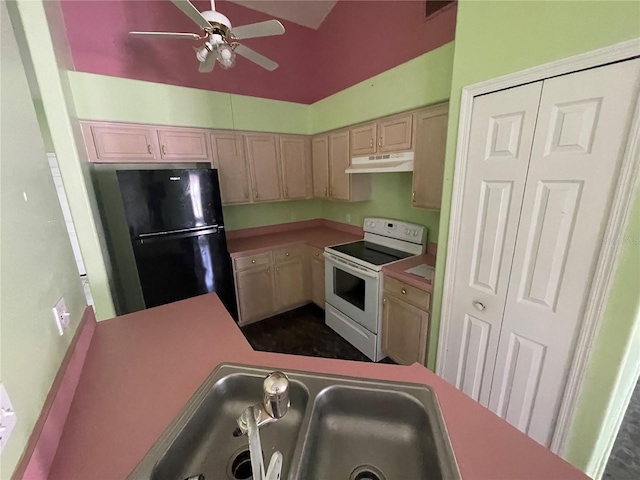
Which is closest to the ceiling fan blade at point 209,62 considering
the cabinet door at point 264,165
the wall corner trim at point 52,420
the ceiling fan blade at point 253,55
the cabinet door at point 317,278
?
the ceiling fan blade at point 253,55

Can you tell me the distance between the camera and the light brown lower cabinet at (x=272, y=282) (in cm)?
278

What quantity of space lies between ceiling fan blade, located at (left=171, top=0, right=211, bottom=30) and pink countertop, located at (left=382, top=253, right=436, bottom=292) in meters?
1.94

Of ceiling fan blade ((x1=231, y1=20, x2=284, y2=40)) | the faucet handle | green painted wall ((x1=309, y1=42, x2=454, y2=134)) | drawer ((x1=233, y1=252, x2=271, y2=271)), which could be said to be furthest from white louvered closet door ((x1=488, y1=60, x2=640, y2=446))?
drawer ((x1=233, y1=252, x2=271, y2=271))

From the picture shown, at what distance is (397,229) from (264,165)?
1.64m

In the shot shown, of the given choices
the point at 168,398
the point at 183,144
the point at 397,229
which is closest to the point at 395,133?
the point at 397,229

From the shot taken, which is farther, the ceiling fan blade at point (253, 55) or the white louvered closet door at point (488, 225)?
the ceiling fan blade at point (253, 55)

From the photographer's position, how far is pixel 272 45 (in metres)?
3.00

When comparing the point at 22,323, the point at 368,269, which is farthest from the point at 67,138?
the point at 368,269

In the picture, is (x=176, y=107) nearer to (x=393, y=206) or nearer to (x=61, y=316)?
(x=61, y=316)

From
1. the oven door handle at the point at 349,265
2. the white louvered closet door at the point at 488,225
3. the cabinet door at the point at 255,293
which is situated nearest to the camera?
the white louvered closet door at the point at 488,225

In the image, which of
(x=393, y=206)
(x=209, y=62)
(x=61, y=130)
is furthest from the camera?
(x=393, y=206)

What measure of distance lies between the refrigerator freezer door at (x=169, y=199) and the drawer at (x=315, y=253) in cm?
110

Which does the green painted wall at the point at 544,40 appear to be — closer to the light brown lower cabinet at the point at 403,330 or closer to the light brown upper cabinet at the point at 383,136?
the light brown upper cabinet at the point at 383,136

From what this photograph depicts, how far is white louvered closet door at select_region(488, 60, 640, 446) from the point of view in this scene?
978 millimetres
